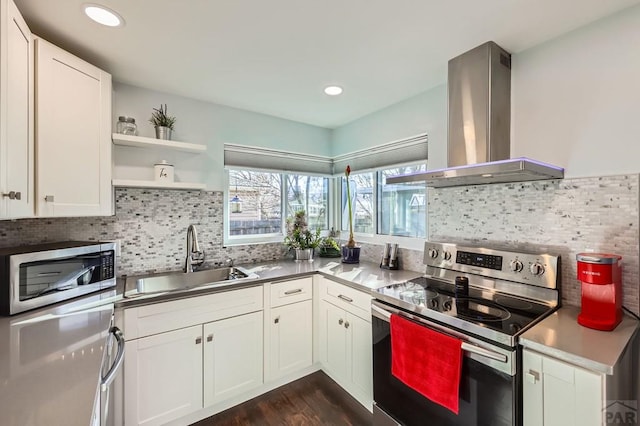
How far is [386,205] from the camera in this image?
267 cm

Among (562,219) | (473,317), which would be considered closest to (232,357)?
(473,317)

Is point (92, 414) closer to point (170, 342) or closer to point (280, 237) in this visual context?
point (170, 342)

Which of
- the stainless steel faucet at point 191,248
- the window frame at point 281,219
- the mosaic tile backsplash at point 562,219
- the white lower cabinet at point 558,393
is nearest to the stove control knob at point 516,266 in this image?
the mosaic tile backsplash at point 562,219

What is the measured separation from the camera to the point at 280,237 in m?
2.86

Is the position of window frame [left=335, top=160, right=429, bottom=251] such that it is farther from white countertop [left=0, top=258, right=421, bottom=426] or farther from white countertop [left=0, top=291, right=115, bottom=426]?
white countertop [left=0, top=291, right=115, bottom=426]

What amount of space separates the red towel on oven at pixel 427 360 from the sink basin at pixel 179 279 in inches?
43.3

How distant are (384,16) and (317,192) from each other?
6.63 feet

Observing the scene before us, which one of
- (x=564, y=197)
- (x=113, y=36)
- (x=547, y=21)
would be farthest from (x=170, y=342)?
(x=547, y=21)

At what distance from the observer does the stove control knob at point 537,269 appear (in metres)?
1.50

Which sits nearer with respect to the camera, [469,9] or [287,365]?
[469,9]

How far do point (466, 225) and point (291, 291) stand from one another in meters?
1.36

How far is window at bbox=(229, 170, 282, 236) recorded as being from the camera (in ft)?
8.68

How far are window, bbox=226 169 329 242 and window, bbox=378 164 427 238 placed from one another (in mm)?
764

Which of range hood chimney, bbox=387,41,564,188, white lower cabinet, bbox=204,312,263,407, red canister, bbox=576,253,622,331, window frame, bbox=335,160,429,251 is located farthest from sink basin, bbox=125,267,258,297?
red canister, bbox=576,253,622,331
